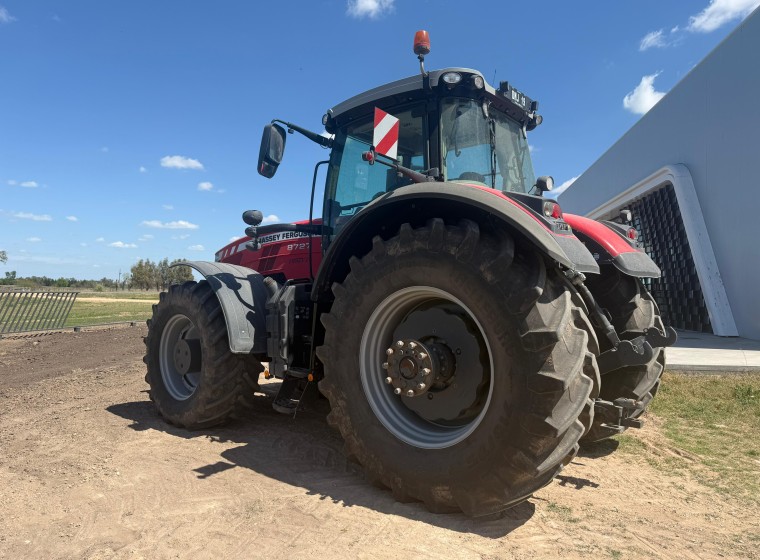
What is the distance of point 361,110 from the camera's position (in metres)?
4.08

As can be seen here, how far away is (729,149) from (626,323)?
898cm

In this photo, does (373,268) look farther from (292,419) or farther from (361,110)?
(292,419)

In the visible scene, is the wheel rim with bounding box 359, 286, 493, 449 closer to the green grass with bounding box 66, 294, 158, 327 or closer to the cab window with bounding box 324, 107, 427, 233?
the cab window with bounding box 324, 107, 427, 233

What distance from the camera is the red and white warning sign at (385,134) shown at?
10.4ft

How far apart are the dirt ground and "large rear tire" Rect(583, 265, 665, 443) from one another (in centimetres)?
49

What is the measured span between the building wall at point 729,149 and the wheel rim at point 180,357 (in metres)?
10.1

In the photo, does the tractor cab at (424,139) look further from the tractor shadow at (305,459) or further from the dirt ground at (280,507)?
the dirt ground at (280,507)

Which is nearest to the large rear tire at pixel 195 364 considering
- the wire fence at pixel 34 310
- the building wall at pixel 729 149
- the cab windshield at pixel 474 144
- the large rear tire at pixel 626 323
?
the cab windshield at pixel 474 144

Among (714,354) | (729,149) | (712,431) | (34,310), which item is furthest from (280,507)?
(34,310)

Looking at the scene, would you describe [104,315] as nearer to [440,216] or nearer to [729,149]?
[440,216]

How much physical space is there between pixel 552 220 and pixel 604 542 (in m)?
1.64

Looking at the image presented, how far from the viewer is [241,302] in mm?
4094

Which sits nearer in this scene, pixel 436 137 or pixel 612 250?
pixel 612 250

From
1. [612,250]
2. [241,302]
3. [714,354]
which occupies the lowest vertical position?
[714,354]
